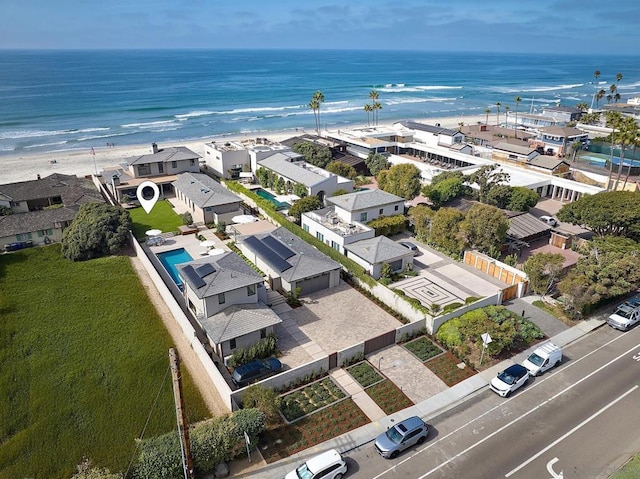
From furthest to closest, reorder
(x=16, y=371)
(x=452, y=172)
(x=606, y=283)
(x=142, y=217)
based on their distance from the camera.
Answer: (x=452, y=172) < (x=142, y=217) < (x=606, y=283) < (x=16, y=371)

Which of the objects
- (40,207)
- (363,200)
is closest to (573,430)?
(363,200)

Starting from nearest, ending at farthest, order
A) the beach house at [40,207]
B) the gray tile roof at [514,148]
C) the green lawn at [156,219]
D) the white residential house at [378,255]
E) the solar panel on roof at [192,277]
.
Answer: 1. the solar panel on roof at [192,277]
2. the white residential house at [378,255]
3. the beach house at [40,207]
4. the green lawn at [156,219]
5. the gray tile roof at [514,148]

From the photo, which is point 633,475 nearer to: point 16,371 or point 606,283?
point 606,283

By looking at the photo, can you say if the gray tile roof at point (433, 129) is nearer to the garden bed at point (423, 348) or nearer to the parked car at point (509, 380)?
the garden bed at point (423, 348)

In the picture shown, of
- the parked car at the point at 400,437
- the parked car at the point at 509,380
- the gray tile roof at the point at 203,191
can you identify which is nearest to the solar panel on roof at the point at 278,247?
the gray tile roof at the point at 203,191

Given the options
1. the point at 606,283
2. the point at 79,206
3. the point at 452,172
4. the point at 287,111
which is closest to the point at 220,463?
the point at 606,283

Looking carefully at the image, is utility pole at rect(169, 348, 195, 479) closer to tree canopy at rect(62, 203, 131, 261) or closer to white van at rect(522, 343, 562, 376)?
white van at rect(522, 343, 562, 376)

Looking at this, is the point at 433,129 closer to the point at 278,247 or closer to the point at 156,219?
the point at 156,219
